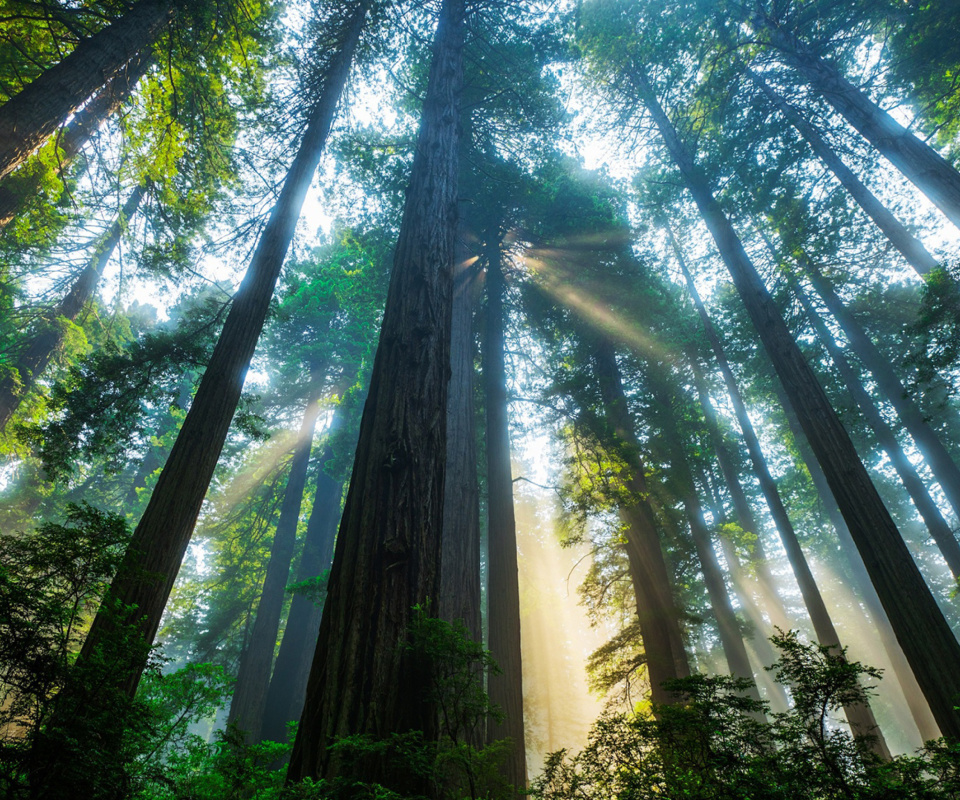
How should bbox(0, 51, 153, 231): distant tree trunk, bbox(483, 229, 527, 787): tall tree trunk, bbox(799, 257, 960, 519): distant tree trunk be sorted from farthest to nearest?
bbox(799, 257, 960, 519): distant tree trunk < bbox(0, 51, 153, 231): distant tree trunk < bbox(483, 229, 527, 787): tall tree trunk

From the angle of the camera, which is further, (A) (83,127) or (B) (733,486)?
(B) (733,486)

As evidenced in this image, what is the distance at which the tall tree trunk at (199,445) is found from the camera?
362 cm

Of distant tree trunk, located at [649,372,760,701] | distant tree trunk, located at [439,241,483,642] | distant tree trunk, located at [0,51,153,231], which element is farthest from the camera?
distant tree trunk, located at [649,372,760,701]

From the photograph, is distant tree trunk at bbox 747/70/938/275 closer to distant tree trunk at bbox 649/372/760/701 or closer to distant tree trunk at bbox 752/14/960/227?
distant tree trunk at bbox 752/14/960/227

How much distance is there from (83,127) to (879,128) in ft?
47.9

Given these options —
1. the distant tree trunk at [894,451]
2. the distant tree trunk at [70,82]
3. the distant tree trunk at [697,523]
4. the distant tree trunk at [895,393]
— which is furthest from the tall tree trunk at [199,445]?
the distant tree trunk at [895,393]

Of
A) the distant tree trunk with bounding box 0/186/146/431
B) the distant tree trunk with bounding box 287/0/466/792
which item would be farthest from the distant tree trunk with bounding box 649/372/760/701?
the distant tree trunk with bounding box 0/186/146/431

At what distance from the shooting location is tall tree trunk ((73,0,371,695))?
3619mm

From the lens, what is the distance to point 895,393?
13.9m

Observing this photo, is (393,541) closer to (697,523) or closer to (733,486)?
(697,523)

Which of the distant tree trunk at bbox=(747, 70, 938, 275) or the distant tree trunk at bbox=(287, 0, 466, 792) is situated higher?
the distant tree trunk at bbox=(747, 70, 938, 275)

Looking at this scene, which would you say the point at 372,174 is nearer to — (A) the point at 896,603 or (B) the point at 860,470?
(B) the point at 860,470

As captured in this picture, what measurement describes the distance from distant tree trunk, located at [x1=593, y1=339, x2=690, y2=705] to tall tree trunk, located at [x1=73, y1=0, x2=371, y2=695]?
21.1 ft

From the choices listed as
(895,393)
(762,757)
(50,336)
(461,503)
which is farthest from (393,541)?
(895,393)
